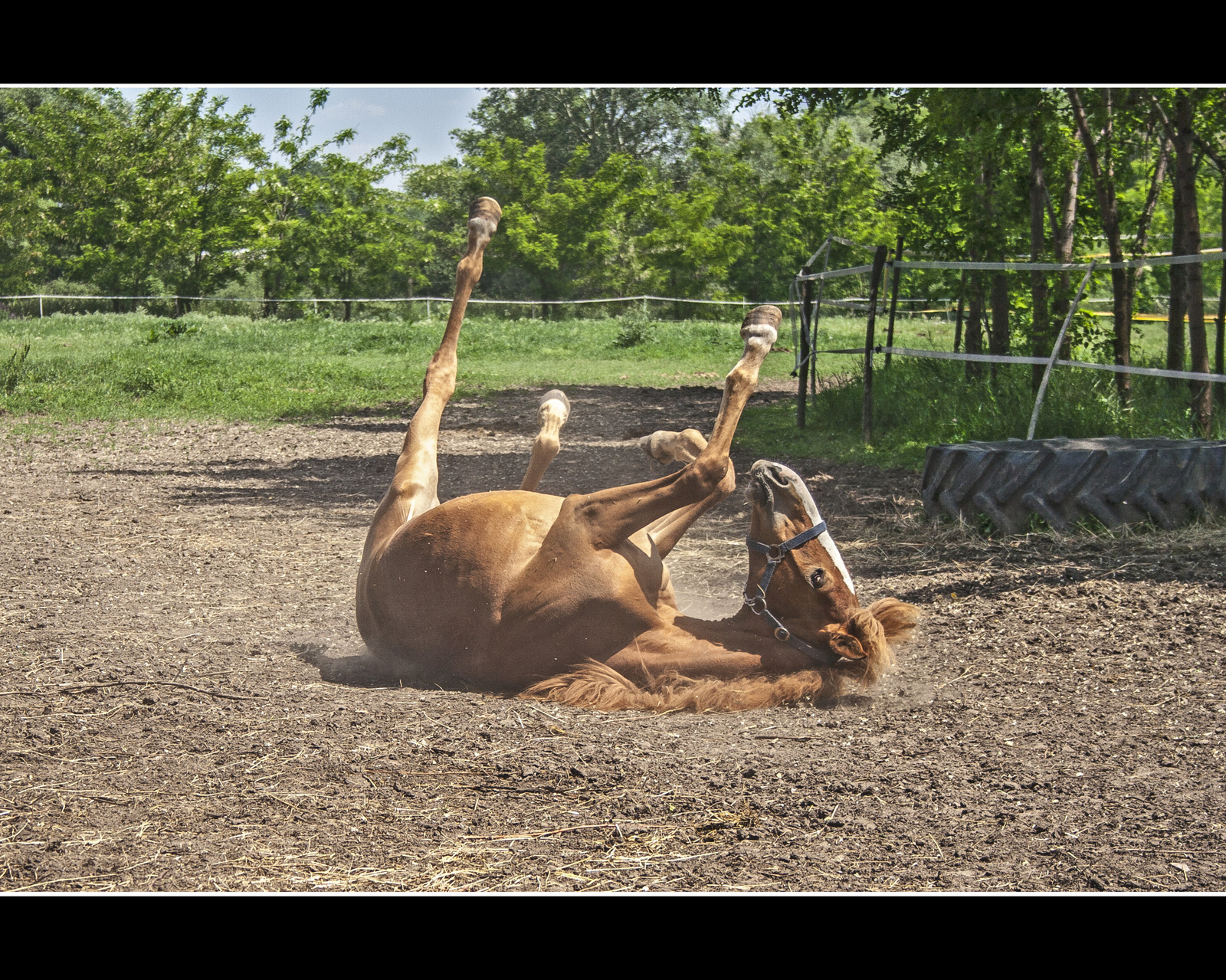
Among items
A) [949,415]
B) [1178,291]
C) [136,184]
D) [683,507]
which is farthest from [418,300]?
[683,507]

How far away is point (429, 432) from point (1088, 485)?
385 cm

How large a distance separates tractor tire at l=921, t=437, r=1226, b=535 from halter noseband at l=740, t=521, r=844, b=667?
3.08 m

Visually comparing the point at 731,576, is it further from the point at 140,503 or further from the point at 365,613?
the point at 140,503

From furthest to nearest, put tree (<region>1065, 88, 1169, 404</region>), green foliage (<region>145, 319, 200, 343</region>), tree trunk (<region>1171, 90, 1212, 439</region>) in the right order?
green foliage (<region>145, 319, 200, 343</region>) < tree (<region>1065, 88, 1169, 404</region>) < tree trunk (<region>1171, 90, 1212, 439</region>)

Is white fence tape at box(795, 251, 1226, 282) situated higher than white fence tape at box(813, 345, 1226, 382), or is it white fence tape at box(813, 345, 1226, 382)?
white fence tape at box(795, 251, 1226, 282)

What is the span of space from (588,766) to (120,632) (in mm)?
2727

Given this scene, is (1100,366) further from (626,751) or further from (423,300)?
(423,300)

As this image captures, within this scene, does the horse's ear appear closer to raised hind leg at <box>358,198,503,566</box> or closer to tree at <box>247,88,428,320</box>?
raised hind leg at <box>358,198,503,566</box>

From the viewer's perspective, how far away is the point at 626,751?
340 centimetres

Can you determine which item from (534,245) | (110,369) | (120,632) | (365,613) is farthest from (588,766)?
(534,245)

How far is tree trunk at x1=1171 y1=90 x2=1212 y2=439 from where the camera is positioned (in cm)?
837

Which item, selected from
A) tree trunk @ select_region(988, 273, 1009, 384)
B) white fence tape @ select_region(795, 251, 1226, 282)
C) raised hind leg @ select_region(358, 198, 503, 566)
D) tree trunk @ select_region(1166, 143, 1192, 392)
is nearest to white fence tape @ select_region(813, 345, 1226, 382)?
white fence tape @ select_region(795, 251, 1226, 282)

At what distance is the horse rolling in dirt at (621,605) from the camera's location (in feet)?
11.8

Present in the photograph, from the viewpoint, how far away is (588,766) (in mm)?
3291
